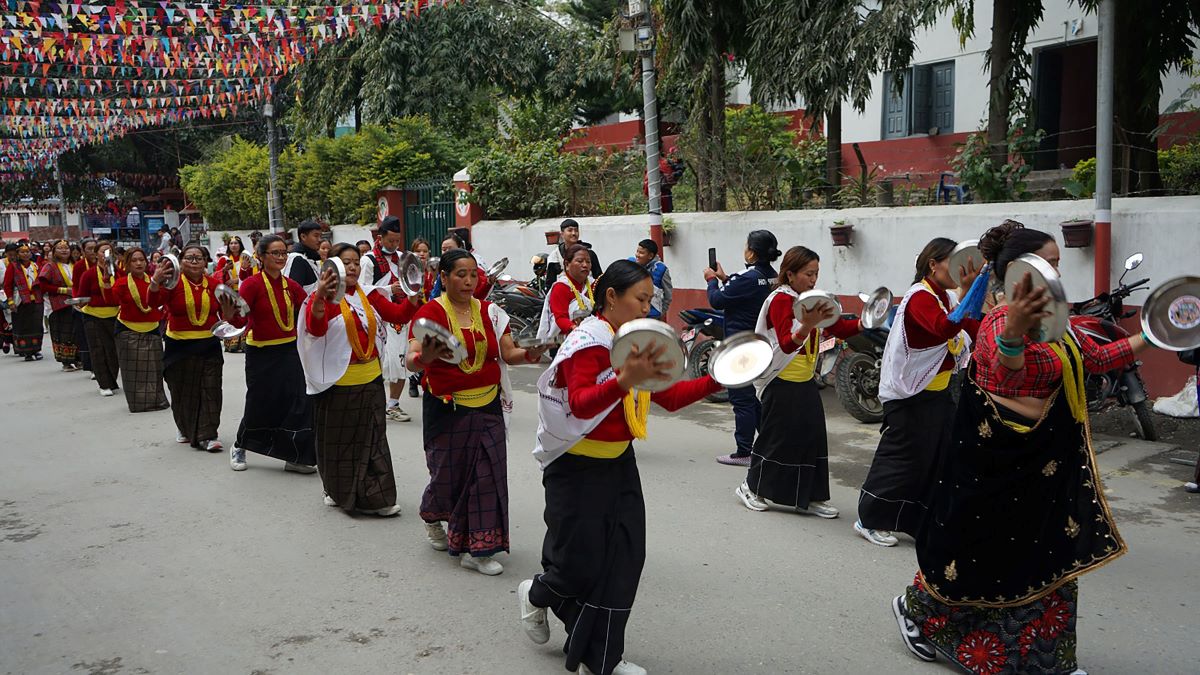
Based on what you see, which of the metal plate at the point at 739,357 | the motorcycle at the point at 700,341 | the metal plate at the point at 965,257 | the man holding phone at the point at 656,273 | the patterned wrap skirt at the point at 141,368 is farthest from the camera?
the patterned wrap skirt at the point at 141,368

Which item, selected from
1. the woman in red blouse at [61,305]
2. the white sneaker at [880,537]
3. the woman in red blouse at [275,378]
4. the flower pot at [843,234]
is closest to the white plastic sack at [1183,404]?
the flower pot at [843,234]

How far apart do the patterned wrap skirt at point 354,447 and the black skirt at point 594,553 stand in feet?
8.66

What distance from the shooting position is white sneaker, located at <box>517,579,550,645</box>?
410 cm

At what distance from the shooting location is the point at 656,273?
31.6ft

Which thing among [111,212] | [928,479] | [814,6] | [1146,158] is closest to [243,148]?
[111,212]

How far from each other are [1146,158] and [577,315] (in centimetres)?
655

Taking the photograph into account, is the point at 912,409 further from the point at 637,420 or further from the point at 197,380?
the point at 197,380

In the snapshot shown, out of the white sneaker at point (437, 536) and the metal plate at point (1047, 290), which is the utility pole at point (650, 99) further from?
the metal plate at point (1047, 290)

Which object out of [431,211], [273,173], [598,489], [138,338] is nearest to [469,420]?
[598,489]

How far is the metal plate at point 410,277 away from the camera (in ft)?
21.1

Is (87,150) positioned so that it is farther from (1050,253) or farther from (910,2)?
(1050,253)

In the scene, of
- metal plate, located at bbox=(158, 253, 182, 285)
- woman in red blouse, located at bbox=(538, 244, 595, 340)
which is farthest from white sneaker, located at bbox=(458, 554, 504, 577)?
metal plate, located at bbox=(158, 253, 182, 285)

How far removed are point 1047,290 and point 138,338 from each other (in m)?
9.15

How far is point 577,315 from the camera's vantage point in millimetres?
6414
